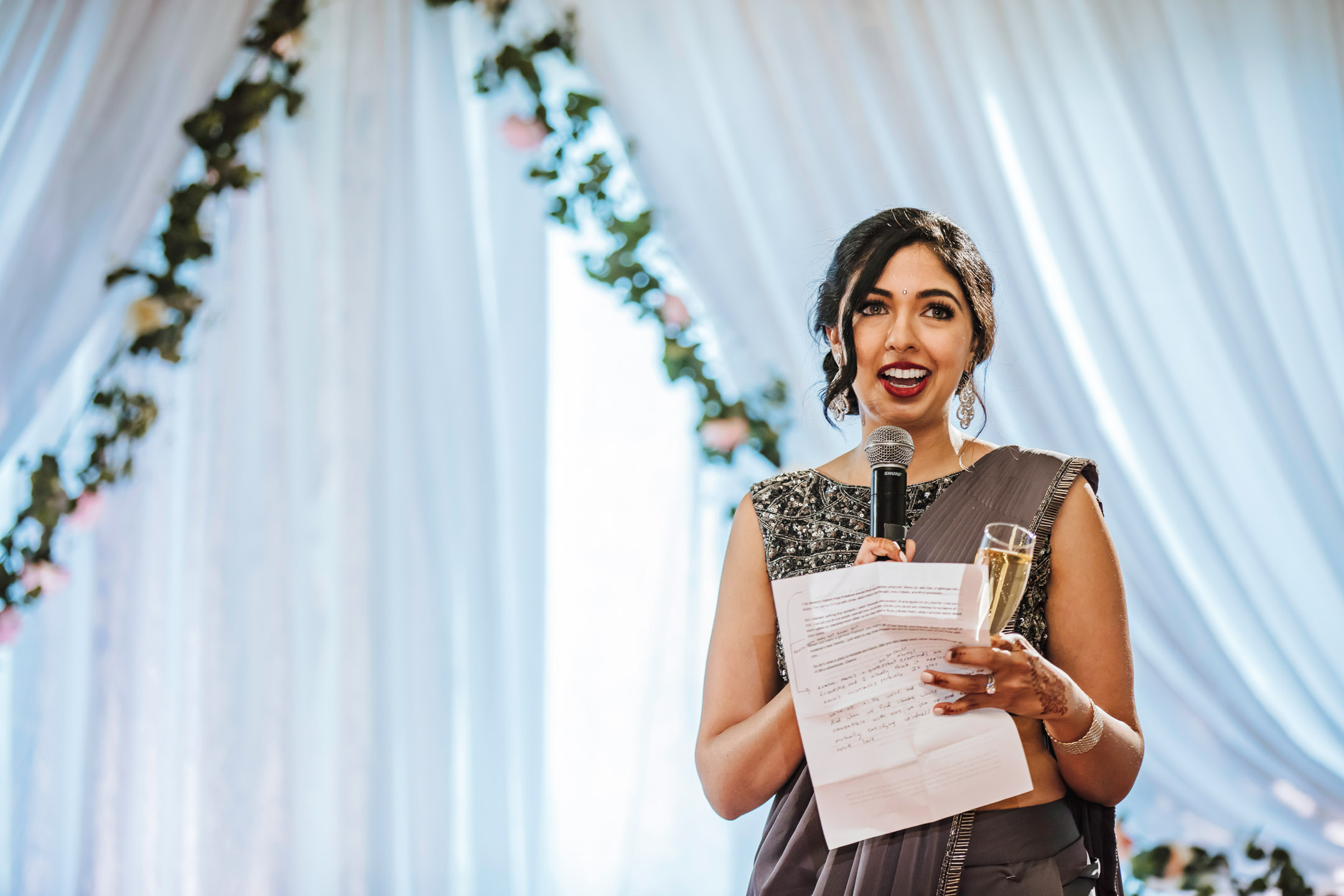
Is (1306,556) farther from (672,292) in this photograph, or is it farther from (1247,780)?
(672,292)

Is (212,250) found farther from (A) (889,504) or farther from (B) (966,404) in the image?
(A) (889,504)

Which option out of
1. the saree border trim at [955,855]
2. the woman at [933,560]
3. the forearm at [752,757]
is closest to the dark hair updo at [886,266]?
the woman at [933,560]

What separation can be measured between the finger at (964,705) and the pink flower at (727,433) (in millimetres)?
1596

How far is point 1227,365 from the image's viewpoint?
8.99 ft

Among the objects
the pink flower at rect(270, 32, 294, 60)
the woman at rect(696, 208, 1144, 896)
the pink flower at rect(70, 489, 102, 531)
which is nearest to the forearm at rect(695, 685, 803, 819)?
the woman at rect(696, 208, 1144, 896)

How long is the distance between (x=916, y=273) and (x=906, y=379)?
142 millimetres

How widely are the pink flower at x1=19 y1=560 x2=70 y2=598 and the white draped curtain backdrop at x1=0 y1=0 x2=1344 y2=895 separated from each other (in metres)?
0.07

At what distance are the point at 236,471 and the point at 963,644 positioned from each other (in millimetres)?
2231

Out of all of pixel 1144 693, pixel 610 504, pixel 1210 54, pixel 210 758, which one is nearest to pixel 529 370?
pixel 610 504

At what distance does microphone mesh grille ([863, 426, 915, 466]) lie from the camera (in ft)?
4.09

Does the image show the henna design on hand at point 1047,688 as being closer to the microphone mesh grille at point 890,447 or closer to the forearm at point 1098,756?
the forearm at point 1098,756

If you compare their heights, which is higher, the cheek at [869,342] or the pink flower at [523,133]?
the pink flower at [523,133]

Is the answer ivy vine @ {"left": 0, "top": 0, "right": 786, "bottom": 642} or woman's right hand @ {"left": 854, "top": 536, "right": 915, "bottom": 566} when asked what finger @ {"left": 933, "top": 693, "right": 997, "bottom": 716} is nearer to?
woman's right hand @ {"left": 854, "top": 536, "right": 915, "bottom": 566}

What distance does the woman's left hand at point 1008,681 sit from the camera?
1062 millimetres
